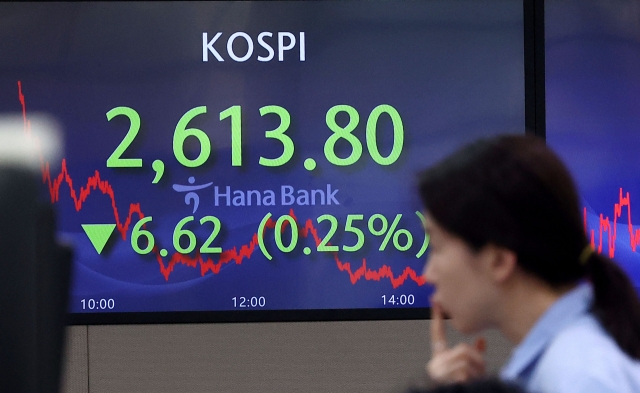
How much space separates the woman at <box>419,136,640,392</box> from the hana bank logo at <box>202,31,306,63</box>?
2573 millimetres

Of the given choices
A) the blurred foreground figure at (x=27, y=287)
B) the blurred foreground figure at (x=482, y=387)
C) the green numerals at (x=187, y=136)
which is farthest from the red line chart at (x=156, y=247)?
the blurred foreground figure at (x=482, y=387)

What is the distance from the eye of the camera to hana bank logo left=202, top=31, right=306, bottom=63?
11.9 feet

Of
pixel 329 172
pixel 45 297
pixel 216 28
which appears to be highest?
pixel 216 28

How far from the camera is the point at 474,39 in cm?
369

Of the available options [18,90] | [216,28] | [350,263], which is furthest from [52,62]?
[350,263]

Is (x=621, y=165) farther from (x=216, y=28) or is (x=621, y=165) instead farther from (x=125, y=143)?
(x=125, y=143)

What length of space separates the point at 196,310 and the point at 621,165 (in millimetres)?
1722

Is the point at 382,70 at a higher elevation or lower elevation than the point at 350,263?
higher

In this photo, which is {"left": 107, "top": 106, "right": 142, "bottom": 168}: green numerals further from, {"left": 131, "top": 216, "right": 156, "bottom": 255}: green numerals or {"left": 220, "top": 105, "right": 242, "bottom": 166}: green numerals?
{"left": 220, "top": 105, "right": 242, "bottom": 166}: green numerals

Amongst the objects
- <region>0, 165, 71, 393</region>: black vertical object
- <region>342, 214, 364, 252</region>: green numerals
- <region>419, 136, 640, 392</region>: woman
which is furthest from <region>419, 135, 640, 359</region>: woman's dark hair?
<region>342, 214, 364, 252</region>: green numerals

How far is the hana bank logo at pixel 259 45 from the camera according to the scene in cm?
364

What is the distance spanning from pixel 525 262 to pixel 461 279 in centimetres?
8

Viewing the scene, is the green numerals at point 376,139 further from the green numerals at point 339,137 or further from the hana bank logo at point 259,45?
the hana bank logo at point 259,45

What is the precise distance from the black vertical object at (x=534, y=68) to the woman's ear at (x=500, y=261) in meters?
2.65
